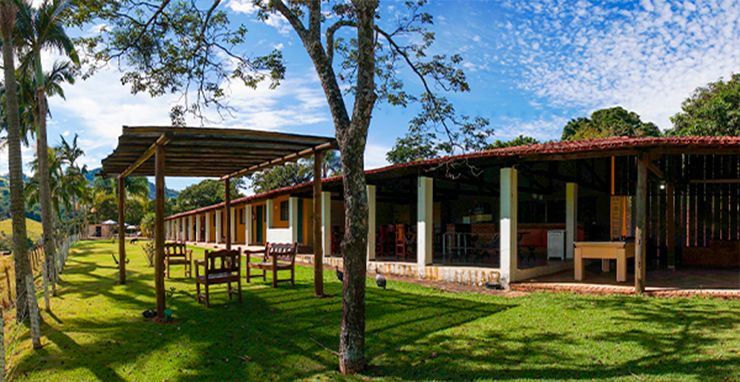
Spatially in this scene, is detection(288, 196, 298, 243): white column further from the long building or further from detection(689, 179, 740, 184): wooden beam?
detection(689, 179, 740, 184): wooden beam

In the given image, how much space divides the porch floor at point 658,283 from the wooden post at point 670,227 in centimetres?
87

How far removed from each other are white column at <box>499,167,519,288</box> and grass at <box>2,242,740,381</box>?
3.93ft

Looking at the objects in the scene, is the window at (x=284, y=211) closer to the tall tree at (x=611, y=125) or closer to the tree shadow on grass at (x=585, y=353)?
the tree shadow on grass at (x=585, y=353)

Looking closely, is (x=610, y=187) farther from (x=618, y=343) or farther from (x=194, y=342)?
(x=194, y=342)

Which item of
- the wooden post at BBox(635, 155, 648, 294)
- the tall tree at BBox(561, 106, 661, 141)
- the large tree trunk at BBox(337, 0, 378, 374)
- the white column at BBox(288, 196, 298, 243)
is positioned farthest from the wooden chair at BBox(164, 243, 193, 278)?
the tall tree at BBox(561, 106, 661, 141)

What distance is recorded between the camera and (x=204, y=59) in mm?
8828

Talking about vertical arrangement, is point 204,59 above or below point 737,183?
Result: above

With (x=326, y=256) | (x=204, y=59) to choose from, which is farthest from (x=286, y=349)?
(x=326, y=256)

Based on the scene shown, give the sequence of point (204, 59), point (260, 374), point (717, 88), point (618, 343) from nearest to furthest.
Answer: point (260, 374) < point (618, 343) < point (204, 59) < point (717, 88)

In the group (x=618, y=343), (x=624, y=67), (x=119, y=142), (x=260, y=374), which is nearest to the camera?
(x=260, y=374)

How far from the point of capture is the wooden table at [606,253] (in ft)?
32.2

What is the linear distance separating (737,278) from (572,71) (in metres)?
6.31

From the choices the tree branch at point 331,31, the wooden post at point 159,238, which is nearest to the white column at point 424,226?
the tree branch at point 331,31

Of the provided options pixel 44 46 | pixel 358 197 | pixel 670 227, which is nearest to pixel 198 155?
pixel 358 197
